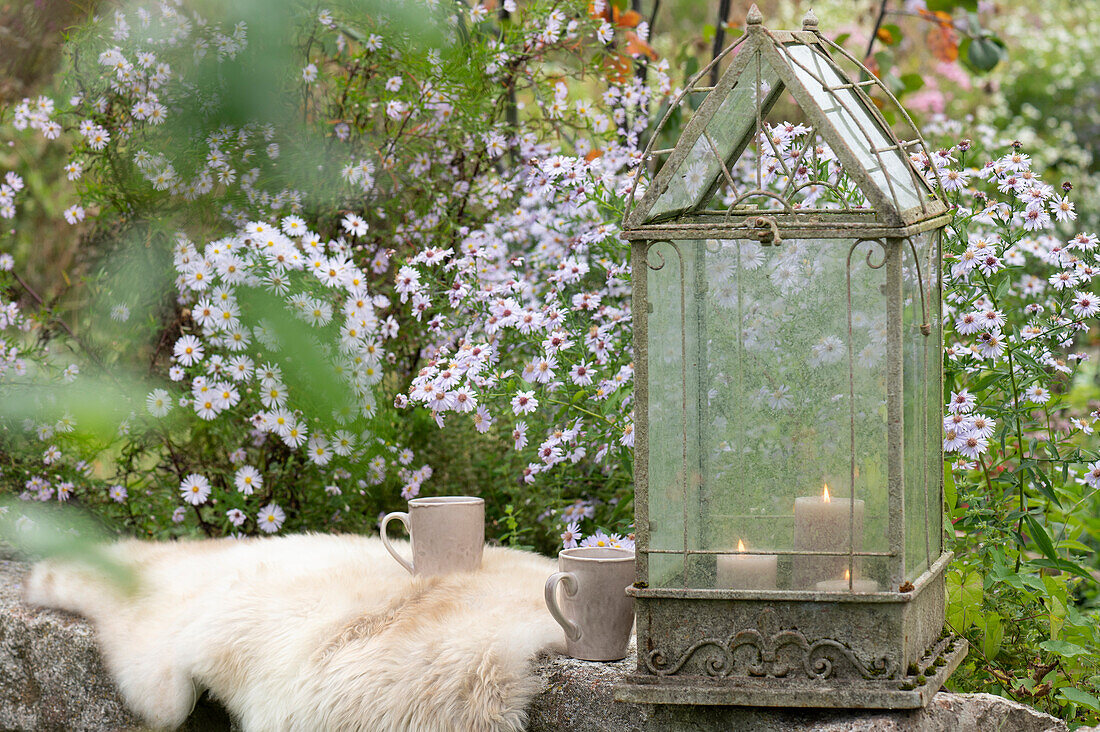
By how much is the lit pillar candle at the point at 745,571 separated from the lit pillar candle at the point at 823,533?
3 cm

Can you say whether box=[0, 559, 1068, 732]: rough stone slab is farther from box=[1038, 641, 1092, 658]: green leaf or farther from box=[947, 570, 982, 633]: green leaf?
box=[947, 570, 982, 633]: green leaf

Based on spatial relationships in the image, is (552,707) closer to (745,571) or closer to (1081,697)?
(745,571)

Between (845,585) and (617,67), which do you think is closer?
(845,585)

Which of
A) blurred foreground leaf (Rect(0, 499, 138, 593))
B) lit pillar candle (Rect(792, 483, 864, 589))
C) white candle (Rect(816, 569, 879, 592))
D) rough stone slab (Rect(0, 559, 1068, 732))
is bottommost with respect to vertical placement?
rough stone slab (Rect(0, 559, 1068, 732))

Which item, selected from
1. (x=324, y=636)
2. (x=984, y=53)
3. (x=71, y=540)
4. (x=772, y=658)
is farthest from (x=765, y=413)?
(x=984, y=53)

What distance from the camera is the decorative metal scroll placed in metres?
1.27

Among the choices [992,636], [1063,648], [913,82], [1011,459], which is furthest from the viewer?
[913,82]

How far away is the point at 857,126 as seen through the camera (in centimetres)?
135

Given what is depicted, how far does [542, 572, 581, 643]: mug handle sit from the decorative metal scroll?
0.18 m

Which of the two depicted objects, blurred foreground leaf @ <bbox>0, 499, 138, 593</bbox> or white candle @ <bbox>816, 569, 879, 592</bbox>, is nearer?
blurred foreground leaf @ <bbox>0, 499, 138, 593</bbox>

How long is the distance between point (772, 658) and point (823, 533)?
18 cm

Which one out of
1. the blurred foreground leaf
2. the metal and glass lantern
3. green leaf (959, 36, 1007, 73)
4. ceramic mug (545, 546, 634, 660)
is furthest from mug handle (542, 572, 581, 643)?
green leaf (959, 36, 1007, 73)

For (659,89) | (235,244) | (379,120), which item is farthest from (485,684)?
(659,89)

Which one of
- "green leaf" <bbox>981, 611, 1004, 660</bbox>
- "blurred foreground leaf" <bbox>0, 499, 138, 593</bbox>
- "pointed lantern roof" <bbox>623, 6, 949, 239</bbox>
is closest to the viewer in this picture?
"blurred foreground leaf" <bbox>0, 499, 138, 593</bbox>
